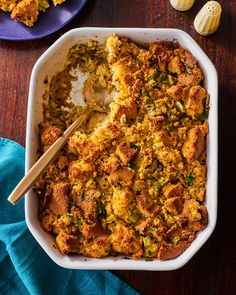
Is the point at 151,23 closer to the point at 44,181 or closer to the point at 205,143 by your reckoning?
the point at 205,143

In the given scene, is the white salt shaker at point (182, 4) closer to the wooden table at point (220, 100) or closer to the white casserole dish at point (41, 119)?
the wooden table at point (220, 100)

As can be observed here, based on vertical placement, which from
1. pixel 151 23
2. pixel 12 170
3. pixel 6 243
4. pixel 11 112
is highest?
pixel 151 23

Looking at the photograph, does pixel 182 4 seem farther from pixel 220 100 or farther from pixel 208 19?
pixel 220 100

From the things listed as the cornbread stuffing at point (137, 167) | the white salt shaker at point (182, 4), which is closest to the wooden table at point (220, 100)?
the white salt shaker at point (182, 4)

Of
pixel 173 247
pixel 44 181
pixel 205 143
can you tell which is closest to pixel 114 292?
pixel 173 247

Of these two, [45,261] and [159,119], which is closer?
[159,119]

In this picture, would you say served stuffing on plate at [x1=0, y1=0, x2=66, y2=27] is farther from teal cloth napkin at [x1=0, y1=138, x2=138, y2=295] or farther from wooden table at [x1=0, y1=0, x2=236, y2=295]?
teal cloth napkin at [x1=0, y1=138, x2=138, y2=295]

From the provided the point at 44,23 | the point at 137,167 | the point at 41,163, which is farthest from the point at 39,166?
the point at 44,23
